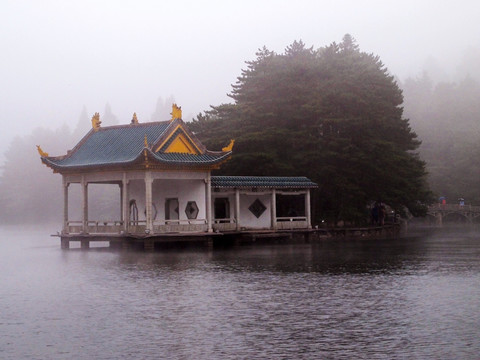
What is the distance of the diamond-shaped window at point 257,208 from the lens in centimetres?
5328

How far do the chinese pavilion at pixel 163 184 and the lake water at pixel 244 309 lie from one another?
8989 millimetres

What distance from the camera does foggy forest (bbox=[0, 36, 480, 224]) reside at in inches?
3816

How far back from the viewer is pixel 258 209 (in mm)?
53469

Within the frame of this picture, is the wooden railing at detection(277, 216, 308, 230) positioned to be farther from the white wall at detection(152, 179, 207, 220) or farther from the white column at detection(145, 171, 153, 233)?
the white column at detection(145, 171, 153, 233)

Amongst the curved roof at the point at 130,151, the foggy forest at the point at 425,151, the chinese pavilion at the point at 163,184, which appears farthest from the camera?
the foggy forest at the point at 425,151

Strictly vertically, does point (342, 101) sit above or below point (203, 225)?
above

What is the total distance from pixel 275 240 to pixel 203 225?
811 cm

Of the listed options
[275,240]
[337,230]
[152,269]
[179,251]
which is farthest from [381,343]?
[337,230]

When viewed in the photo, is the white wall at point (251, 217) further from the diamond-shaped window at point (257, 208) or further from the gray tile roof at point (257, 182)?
the gray tile roof at point (257, 182)

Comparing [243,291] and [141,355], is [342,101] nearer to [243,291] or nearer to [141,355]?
[243,291]

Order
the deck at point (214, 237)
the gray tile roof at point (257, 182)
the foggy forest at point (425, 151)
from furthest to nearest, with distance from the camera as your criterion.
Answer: the foggy forest at point (425, 151), the gray tile roof at point (257, 182), the deck at point (214, 237)

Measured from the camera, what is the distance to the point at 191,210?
48125mm

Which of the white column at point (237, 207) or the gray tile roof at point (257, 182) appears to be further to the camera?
the white column at point (237, 207)

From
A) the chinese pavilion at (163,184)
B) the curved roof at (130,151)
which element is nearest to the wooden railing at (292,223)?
the chinese pavilion at (163,184)
